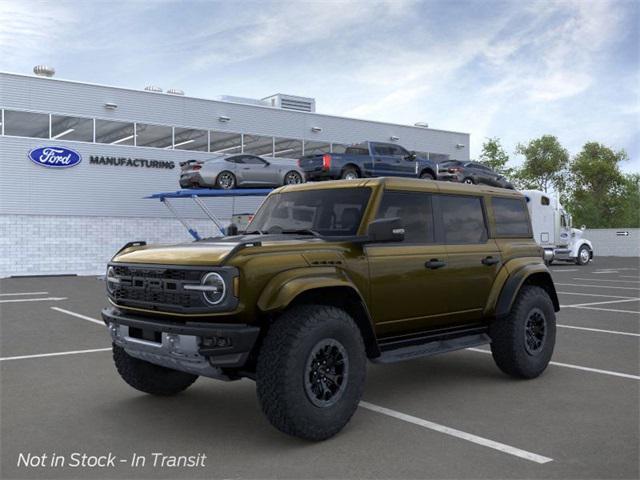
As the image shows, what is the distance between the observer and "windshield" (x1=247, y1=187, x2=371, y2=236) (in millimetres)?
5566

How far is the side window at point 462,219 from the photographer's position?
6.22 metres

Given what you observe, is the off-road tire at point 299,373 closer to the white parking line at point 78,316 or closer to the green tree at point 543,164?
the white parking line at point 78,316

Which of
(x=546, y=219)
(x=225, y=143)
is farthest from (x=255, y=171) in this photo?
(x=546, y=219)

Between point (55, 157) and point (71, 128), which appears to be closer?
point (55, 157)

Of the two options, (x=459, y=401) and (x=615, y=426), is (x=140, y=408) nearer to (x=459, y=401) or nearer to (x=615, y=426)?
(x=459, y=401)

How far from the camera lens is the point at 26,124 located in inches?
1035

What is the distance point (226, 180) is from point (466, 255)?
16969mm

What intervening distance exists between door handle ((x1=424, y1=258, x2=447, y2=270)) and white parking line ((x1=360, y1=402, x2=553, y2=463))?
4.31 ft

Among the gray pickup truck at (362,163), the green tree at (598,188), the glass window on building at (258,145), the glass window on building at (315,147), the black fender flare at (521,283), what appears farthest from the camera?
the green tree at (598,188)

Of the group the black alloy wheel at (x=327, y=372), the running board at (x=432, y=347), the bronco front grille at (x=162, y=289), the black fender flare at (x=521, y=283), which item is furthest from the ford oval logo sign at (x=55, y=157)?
the black alloy wheel at (x=327, y=372)

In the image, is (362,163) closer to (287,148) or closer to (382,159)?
(382,159)

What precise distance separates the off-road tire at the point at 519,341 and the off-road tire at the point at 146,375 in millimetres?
3108

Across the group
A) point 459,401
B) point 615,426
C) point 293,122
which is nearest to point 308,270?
point 459,401

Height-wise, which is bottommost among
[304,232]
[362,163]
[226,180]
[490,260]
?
[490,260]
